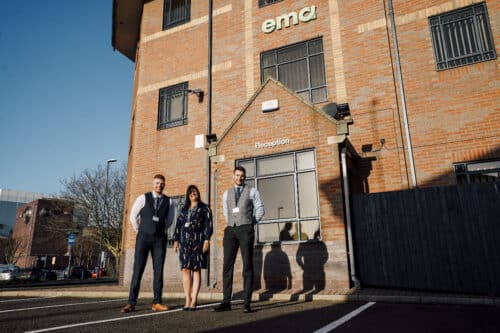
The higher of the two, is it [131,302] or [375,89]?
[375,89]

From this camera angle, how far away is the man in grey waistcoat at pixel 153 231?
5598 mm

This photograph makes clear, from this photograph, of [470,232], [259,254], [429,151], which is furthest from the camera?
[429,151]

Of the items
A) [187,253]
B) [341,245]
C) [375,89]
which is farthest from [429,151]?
[187,253]

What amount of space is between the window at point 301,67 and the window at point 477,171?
415 cm

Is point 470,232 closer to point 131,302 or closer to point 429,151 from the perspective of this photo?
point 429,151

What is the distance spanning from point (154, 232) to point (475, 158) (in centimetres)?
746

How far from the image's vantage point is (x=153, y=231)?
5.69m

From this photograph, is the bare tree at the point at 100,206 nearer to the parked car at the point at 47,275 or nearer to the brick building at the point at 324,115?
the parked car at the point at 47,275

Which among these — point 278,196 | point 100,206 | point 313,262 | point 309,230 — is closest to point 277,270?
point 313,262

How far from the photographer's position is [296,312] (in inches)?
195

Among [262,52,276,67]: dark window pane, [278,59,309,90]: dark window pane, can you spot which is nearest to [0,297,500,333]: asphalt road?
[278,59,309,90]: dark window pane

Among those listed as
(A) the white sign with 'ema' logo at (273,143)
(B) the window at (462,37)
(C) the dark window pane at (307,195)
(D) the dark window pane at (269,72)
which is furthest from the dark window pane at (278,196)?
(B) the window at (462,37)

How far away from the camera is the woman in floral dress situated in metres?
5.38

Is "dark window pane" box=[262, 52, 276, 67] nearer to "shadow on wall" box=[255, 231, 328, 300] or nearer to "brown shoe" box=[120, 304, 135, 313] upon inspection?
"shadow on wall" box=[255, 231, 328, 300]
